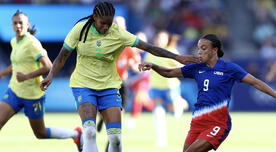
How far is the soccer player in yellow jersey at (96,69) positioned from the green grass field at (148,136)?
396 cm

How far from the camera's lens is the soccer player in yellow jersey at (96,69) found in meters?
9.97

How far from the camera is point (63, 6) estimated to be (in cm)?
2822

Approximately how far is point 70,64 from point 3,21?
3171 millimetres

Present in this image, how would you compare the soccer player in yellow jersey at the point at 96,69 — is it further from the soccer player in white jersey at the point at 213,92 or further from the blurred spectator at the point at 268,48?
the blurred spectator at the point at 268,48

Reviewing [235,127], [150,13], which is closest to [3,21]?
[150,13]

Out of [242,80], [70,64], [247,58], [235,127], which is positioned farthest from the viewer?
[70,64]

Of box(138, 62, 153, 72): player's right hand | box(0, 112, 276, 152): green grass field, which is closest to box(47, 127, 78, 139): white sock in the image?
box(0, 112, 276, 152): green grass field

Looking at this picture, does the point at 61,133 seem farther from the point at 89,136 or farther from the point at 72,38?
the point at 72,38

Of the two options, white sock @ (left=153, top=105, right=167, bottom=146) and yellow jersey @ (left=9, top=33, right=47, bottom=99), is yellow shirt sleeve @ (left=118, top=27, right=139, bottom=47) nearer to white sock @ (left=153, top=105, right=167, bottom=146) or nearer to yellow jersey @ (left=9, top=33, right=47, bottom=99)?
yellow jersey @ (left=9, top=33, right=47, bottom=99)

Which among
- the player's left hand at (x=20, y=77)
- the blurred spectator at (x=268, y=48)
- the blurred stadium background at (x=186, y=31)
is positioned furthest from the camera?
the blurred spectator at (x=268, y=48)

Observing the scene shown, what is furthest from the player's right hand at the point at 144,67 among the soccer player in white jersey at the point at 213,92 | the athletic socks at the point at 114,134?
the athletic socks at the point at 114,134

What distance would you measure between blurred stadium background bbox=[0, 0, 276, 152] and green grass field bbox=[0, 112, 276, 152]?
0.08 m

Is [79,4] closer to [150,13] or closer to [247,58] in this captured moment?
[150,13]

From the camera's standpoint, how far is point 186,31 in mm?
29453
